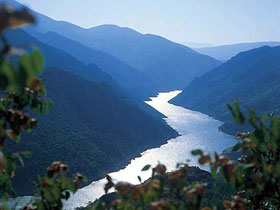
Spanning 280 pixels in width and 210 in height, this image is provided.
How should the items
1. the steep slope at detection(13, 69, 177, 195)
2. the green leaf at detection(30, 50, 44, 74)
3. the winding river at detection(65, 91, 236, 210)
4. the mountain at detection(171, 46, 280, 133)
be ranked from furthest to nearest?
the mountain at detection(171, 46, 280, 133)
the steep slope at detection(13, 69, 177, 195)
the winding river at detection(65, 91, 236, 210)
the green leaf at detection(30, 50, 44, 74)

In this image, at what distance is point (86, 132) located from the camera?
239 feet

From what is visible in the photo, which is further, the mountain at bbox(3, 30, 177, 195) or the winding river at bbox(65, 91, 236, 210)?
the mountain at bbox(3, 30, 177, 195)

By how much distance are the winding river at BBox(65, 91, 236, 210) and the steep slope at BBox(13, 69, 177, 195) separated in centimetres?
280

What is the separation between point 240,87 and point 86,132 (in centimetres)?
10006

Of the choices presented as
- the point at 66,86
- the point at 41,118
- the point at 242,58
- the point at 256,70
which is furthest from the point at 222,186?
the point at 242,58

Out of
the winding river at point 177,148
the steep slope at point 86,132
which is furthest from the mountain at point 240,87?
the steep slope at point 86,132

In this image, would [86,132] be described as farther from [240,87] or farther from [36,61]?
[240,87]

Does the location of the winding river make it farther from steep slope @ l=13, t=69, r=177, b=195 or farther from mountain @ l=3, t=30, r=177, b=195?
mountain @ l=3, t=30, r=177, b=195

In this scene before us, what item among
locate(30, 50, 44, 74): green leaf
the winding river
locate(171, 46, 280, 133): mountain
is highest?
locate(30, 50, 44, 74): green leaf

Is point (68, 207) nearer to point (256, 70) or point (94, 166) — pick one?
point (94, 166)

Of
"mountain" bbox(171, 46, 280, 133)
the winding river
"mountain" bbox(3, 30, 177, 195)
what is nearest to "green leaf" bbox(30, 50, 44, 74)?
the winding river

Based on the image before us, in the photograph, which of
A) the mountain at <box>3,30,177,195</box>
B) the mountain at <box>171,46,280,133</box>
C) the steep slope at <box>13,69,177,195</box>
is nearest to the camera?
the steep slope at <box>13,69,177,195</box>

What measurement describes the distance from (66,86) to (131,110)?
787 inches

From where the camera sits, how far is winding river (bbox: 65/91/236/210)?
50781 millimetres
